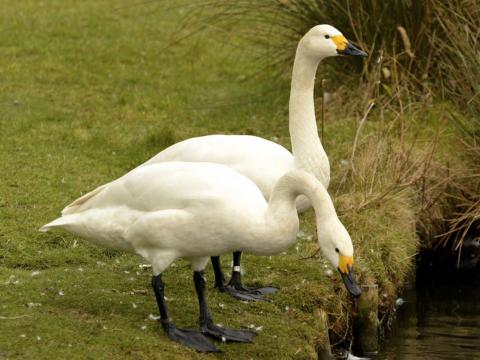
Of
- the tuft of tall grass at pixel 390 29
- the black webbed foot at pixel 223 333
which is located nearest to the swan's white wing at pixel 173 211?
the black webbed foot at pixel 223 333

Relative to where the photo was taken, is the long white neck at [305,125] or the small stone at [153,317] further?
the long white neck at [305,125]

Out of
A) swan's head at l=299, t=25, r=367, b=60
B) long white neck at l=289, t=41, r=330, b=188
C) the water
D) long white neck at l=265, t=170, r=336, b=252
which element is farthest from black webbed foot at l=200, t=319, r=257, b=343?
swan's head at l=299, t=25, r=367, b=60

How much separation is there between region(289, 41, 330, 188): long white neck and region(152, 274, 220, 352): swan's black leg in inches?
56.8

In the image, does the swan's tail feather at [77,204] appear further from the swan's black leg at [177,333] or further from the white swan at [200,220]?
the swan's black leg at [177,333]

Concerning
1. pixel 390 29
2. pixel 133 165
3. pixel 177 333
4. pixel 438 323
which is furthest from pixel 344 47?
pixel 390 29

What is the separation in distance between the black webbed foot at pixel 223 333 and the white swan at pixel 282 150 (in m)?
0.67

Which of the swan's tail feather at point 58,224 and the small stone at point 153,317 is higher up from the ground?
the swan's tail feather at point 58,224

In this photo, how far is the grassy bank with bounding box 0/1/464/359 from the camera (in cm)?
595

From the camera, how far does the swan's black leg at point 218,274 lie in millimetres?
6723

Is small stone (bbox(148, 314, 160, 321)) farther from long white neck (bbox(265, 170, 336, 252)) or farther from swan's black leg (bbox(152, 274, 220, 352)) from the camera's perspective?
long white neck (bbox(265, 170, 336, 252))

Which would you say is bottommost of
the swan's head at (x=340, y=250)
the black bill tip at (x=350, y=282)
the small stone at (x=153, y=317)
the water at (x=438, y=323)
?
the water at (x=438, y=323)

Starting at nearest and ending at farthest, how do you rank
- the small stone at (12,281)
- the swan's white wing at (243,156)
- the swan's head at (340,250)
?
the swan's head at (340,250) < the small stone at (12,281) < the swan's white wing at (243,156)

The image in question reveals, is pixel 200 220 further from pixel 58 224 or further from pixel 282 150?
pixel 282 150

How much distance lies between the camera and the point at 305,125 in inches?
273
